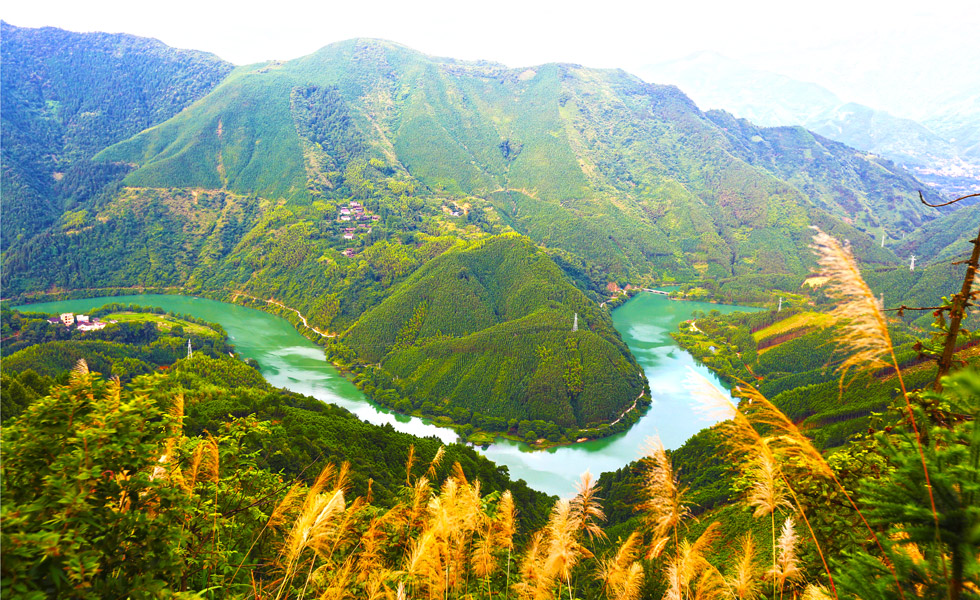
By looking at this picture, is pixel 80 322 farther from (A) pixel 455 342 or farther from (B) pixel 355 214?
(B) pixel 355 214

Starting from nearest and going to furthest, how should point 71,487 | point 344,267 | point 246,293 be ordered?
point 71,487 → point 344,267 → point 246,293

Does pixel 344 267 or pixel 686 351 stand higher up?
pixel 344 267

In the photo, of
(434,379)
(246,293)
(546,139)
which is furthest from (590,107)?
(434,379)

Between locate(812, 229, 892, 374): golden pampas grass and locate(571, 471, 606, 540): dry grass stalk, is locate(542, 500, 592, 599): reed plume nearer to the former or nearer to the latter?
locate(571, 471, 606, 540): dry grass stalk

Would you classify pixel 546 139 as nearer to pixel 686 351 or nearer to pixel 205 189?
pixel 205 189

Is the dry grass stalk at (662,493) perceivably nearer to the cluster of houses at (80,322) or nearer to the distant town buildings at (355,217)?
the cluster of houses at (80,322)

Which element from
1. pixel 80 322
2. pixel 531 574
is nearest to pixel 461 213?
pixel 80 322
